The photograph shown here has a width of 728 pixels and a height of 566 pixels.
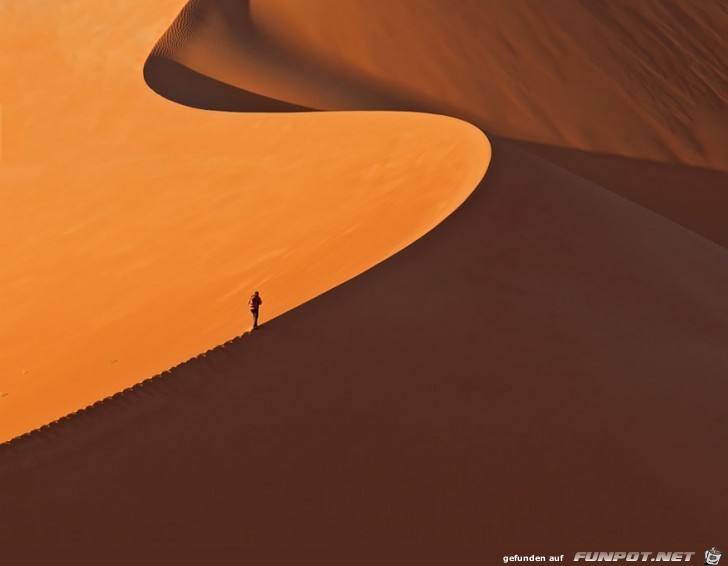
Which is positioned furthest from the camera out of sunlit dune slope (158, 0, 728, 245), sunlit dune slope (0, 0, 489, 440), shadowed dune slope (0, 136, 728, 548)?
sunlit dune slope (158, 0, 728, 245)

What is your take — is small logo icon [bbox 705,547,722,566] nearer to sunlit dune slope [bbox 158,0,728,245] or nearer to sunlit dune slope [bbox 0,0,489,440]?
sunlit dune slope [bbox 0,0,489,440]

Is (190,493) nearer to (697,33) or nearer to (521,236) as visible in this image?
(521,236)

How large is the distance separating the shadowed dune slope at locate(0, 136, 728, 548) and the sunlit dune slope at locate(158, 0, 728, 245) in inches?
387

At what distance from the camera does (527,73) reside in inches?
775

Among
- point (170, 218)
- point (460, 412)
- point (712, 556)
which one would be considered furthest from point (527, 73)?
point (712, 556)

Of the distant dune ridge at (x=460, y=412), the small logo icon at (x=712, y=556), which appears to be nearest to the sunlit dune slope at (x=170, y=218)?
the distant dune ridge at (x=460, y=412)

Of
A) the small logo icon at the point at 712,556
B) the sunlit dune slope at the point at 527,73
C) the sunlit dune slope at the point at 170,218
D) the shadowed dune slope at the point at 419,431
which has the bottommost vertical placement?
the small logo icon at the point at 712,556

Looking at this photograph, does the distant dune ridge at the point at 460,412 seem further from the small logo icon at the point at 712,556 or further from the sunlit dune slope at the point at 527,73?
the sunlit dune slope at the point at 527,73

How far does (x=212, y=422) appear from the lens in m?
5.26

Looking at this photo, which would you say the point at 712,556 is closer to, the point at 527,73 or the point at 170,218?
the point at 170,218

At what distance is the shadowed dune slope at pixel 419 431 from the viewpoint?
4.87 metres

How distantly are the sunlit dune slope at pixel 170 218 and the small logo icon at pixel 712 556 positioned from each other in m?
2.75

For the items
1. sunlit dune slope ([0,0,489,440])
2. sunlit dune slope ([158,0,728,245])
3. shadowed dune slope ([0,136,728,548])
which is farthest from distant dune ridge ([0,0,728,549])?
sunlit dune slope ([158,0,728,245])

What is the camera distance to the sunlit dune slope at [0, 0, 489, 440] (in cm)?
693
